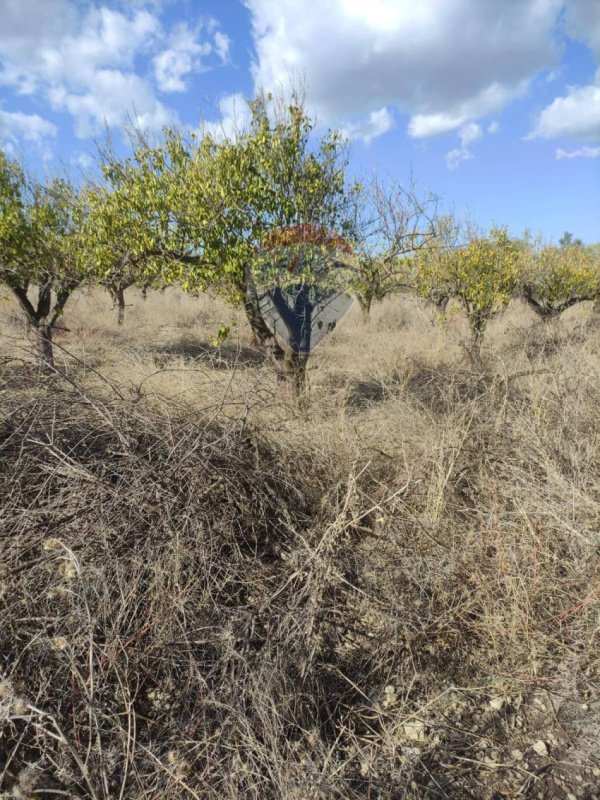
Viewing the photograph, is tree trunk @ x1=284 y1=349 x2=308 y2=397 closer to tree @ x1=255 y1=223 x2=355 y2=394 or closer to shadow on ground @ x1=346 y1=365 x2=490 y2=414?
tree @ x1=255 y1=223 x2=355 y2=394

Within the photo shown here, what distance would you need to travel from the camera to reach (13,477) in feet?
8.01

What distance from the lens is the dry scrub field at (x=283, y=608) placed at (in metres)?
1.69

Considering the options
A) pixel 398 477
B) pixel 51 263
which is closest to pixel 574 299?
pixel 398 477

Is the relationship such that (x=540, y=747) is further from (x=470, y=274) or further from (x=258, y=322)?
(x=470, y=274)

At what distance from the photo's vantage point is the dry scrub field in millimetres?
1687

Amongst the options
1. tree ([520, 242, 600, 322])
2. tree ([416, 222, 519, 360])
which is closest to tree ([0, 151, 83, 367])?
tree ([416, 222, 519, 360])

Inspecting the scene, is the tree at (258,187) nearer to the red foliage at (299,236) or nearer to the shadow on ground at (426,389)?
the red foliage at (299,236)

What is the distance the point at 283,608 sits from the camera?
7.26ft

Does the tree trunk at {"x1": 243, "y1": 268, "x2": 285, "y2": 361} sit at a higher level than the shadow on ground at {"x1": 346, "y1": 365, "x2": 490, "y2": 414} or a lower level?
higher

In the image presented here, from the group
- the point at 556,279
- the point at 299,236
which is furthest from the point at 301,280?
the point at 556,279

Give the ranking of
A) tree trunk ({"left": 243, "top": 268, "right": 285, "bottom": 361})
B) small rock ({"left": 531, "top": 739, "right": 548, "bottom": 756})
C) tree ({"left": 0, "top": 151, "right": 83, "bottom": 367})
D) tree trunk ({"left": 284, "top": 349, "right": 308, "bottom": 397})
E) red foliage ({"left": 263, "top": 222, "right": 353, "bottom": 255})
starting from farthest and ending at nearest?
1. tree ({"left": 0, "top": 151, "right": 83, "bottom": 367})
2. tree trunk ({"left": 284, "top": 349, "right": 308, "bottom": 397})
3. tree trunk ({"left": 243, "top": 268, "right": 285, "bottom": 361})
4. red foliage ({"left": 263, "top": 222, "right": 353, "bottom": 255})
5. small rock ({"left": 531, "top": 739, "right": 548, "bottom": 756})

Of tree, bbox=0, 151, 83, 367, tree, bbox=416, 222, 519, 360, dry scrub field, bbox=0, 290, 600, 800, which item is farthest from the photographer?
tree, bbox=416, 222, 519, 360

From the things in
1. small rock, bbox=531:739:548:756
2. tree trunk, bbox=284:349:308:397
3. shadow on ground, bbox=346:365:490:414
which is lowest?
small rock, bbox=531:739:548:756

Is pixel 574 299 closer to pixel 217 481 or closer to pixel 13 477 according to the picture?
pixel 217 481
